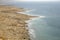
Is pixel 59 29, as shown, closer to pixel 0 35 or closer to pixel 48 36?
pixel 48 36

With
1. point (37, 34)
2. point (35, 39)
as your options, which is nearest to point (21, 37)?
point (35, 39)

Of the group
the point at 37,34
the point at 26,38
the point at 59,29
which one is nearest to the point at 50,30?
the point at 59,29

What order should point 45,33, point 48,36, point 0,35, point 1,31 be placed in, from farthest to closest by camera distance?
point 45,33
point 48,36
point 1,31
point 0,35

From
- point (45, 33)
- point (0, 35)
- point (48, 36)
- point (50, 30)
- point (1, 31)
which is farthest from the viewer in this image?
point (50, 30)

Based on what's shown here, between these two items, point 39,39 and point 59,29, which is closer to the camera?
point 39,39

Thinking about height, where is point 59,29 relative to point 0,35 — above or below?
below

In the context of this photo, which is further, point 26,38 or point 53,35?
point 53,35

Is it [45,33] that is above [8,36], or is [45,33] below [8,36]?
below

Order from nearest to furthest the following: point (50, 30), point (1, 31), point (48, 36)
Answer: point (1, 31)
point (48, 36)
point (50, 30)

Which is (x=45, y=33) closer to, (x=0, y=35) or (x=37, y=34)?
(x=37, y=34)
